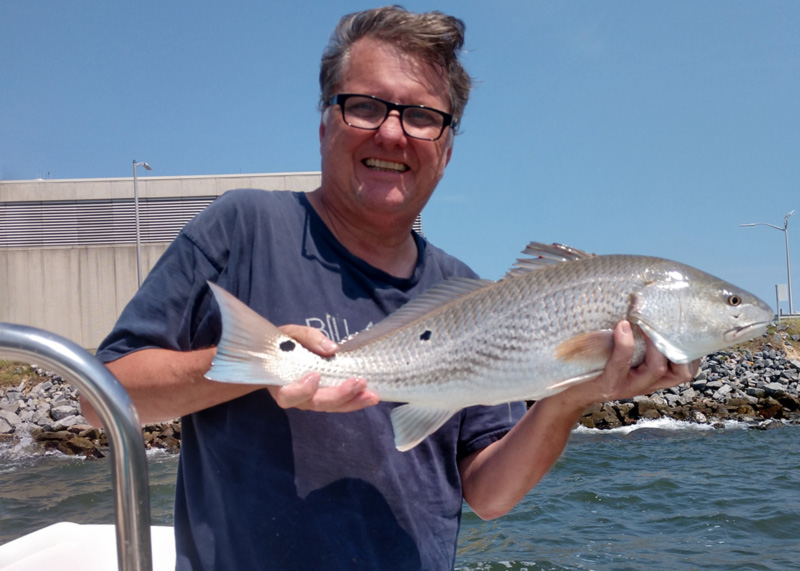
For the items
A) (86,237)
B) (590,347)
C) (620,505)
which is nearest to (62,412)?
(620,505)

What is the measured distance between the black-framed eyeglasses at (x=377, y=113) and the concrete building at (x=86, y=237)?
30035 millimetres

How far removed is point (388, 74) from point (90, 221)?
35249 millimetres

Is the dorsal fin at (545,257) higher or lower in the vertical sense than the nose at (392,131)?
lower

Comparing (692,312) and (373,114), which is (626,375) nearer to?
(692,312)

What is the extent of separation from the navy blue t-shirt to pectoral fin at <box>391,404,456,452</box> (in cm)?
11

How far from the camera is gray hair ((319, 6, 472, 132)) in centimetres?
249

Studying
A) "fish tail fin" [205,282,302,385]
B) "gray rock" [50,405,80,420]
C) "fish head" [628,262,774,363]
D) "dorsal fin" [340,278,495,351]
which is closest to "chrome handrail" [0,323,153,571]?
"fish tail fin" [205,282,302,385]

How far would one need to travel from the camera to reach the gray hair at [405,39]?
2.49 m

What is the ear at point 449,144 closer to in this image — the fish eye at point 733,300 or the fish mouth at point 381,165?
the fish mouth at point 381,165

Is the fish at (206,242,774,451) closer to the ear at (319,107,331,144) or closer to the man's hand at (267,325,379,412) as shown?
the man's hand at (267,325,379,412)

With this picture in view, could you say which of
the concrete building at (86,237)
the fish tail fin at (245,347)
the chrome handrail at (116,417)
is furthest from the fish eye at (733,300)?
the concrete building at (86,237)

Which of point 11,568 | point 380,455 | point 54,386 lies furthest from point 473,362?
point 54,386

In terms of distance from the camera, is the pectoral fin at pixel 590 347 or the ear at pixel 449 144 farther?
the ear at pixel 449 144

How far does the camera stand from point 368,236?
2.58 m
